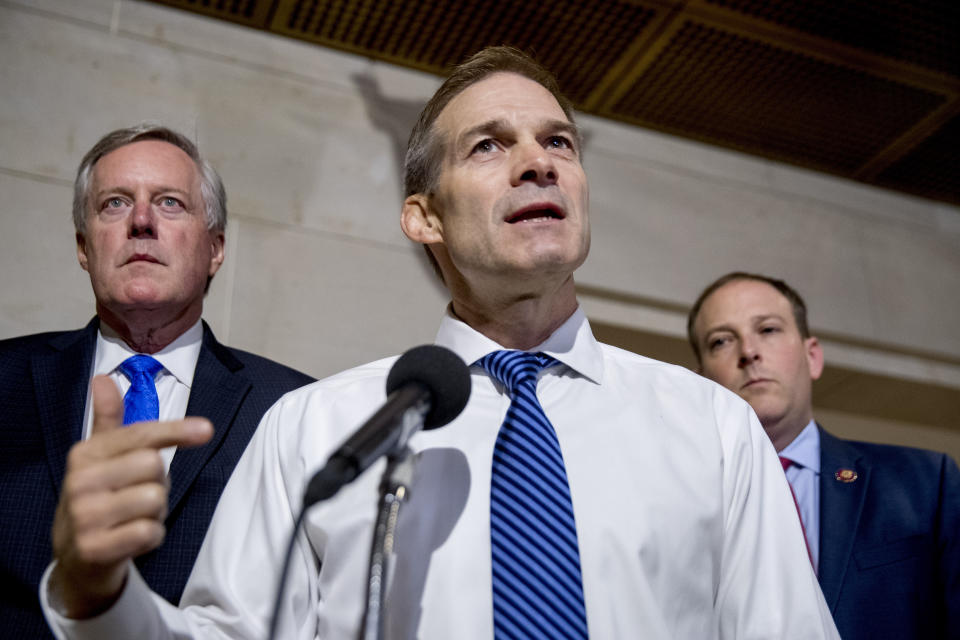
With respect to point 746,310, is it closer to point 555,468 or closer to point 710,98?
point 710,98

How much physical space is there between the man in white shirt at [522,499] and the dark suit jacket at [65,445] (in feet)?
1.19

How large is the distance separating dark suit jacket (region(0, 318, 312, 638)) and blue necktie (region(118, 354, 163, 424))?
0.08 metres

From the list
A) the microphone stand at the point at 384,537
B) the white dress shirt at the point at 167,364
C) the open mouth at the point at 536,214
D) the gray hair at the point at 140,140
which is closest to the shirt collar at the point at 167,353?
the white dress shirt at the point at 167,364

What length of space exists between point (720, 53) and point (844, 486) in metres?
1.79

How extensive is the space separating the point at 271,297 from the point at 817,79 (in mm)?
2241

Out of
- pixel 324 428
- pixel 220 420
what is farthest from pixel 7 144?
pixel 324 428

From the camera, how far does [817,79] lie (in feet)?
12.0

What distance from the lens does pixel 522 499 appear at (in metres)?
1.33

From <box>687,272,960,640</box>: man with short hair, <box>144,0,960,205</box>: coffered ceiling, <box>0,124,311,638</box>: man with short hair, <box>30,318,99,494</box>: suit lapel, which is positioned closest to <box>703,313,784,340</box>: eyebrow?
<box>687,272,960,640</box>: man with short hair

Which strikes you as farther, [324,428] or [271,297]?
[271,297]

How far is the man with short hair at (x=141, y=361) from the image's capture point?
1.76 metres

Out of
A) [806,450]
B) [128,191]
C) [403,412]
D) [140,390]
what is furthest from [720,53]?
[403,412]

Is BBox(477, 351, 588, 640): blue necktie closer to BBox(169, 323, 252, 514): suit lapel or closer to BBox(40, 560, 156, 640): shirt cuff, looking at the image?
BBox(40, 560, 156, 640): shirt cuff

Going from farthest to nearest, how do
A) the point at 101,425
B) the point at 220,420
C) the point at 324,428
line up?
1. the point at 220,420
2. the point at 324,428
3. the point at 101,425
